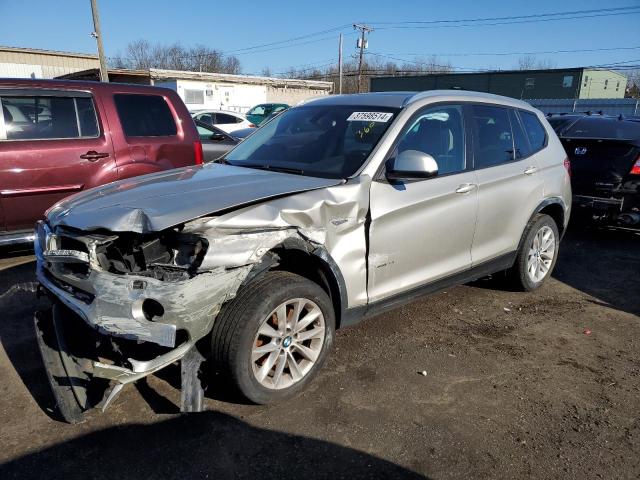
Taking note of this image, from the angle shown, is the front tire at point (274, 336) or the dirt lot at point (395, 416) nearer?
the dirt lot at point (395, 416)

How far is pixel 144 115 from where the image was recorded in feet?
18.6

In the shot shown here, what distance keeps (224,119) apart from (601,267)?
13778 mm

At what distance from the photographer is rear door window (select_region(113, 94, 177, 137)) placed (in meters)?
5.50

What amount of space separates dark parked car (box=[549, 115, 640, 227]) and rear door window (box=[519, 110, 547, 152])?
1.99 metres

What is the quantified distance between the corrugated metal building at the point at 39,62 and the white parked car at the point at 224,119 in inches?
723

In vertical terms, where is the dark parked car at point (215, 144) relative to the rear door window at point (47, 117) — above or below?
below

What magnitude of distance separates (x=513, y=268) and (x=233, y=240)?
3.13 m

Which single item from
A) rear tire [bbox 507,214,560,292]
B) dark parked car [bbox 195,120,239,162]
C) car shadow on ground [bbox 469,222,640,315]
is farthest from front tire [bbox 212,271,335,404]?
dark parked car [bbox 195,120,239,162]

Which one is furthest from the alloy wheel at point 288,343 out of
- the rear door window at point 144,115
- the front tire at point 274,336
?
the rear door window at point 144,115

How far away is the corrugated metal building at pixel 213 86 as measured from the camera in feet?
92.3

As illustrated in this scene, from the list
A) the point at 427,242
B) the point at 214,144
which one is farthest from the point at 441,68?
the point at 427,242

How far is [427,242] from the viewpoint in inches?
141

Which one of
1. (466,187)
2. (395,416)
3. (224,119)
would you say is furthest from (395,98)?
(224,119)

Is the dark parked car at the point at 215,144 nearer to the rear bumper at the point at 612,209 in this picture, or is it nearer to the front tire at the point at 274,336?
the rear bumper at the point at 612,209
